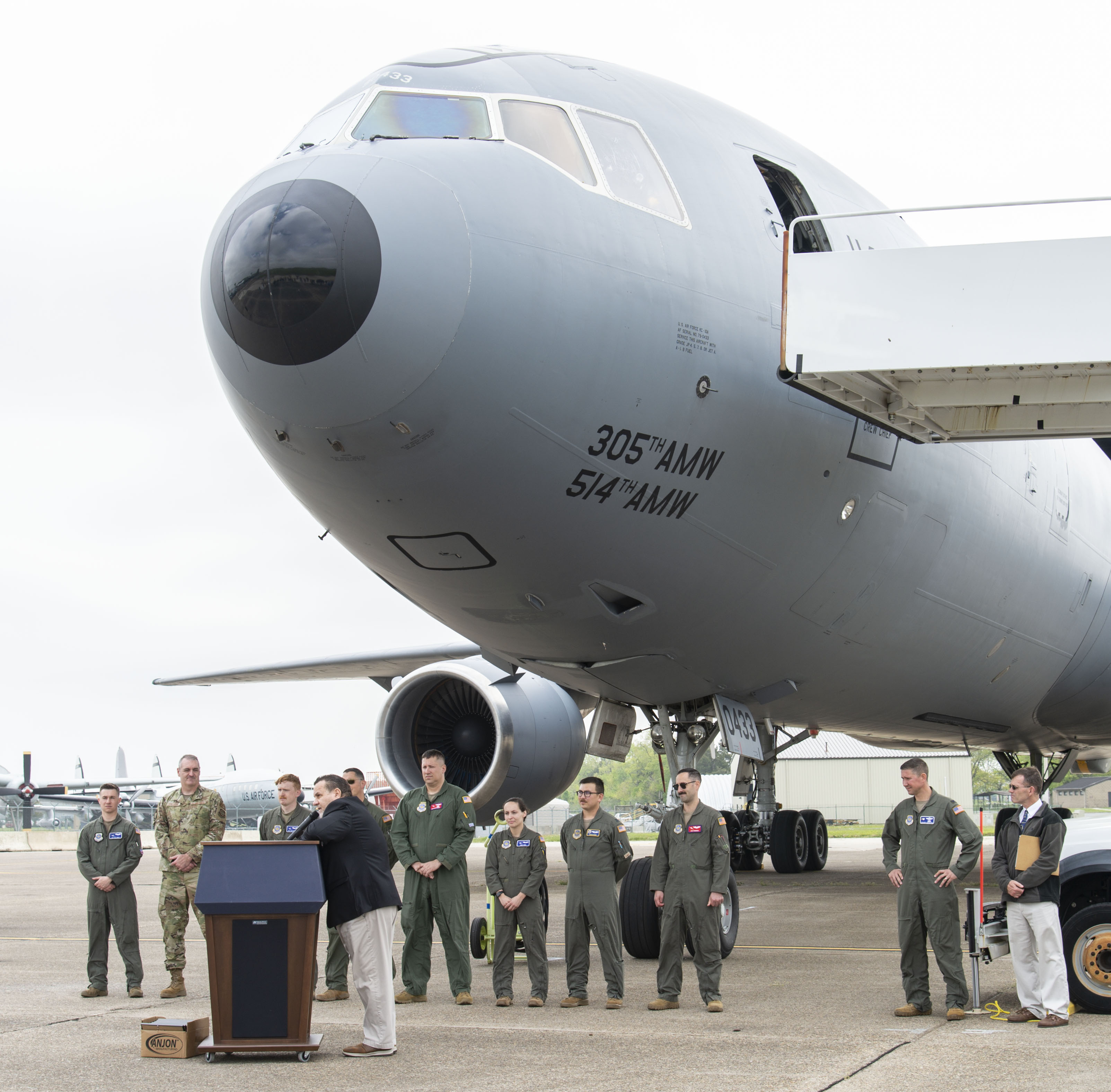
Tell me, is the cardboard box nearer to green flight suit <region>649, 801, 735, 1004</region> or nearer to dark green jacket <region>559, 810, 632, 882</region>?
dark green jacket <region>559, 810, 632, 882</region>

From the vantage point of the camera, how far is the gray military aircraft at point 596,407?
638cm

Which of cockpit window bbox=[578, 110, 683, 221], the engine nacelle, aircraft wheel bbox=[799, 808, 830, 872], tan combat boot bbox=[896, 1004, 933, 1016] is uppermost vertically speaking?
cockpit window bbox=[578, 110, 683, 221]

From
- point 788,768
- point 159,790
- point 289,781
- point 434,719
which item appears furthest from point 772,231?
point 159,790

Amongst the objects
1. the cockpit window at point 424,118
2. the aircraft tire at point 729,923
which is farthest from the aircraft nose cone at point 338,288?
the aircraft tire at point 729,923

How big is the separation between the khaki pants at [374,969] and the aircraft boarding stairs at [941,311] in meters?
3.80

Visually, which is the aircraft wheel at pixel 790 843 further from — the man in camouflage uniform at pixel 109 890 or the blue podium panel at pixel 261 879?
the blue podium panel at pixel 261 879

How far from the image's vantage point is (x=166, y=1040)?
582 cm

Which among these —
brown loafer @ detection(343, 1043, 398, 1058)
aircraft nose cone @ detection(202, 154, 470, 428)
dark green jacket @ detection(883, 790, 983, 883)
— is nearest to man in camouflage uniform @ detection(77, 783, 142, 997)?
brown loafer @ detection(343, 1043, 398, 1058)

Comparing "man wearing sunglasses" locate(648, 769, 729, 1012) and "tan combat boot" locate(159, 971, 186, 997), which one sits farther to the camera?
"tan combat boot" locate(159, 971, 186, 997)

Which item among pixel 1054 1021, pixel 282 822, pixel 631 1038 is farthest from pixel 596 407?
pixel 1054 1021

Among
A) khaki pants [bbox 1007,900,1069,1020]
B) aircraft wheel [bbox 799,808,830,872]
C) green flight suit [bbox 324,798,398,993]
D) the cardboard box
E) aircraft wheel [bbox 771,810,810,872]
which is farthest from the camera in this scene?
aircraft wheel [bbox 799,808,830,872]

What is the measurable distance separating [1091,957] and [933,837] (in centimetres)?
98

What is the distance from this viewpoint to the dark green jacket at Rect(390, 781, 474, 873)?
7.86 m

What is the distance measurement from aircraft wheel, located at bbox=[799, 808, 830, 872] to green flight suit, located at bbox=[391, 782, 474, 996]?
32.7ft
